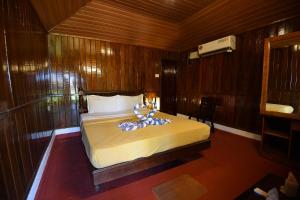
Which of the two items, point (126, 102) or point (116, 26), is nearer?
point (116, 26)

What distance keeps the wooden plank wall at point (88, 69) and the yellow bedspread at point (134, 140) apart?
206 cm

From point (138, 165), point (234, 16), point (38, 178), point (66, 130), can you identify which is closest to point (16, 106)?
point (38, 178)

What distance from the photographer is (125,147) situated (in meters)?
1.77

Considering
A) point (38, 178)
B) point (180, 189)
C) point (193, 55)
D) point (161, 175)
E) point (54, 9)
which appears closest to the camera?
point (180, 189)

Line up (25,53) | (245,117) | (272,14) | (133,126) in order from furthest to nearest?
(245,117) → (272,14) → (133,126) → (25,53)

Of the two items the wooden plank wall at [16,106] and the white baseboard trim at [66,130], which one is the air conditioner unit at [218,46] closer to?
the wooden plank wall at [16,106]

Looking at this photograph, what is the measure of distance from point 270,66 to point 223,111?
1.83 metres

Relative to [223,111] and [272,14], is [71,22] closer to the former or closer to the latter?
[272,14]

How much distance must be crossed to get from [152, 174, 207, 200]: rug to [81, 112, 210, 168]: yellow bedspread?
0.43 m

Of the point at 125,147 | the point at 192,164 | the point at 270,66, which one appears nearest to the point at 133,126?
the point at 125,147

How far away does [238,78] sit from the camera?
3.78 metres

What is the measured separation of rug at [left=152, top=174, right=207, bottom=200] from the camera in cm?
168

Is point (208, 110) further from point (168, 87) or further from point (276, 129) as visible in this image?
point (168, 87)

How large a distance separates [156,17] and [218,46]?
73.3 inches
